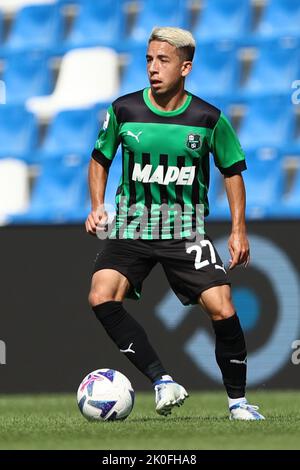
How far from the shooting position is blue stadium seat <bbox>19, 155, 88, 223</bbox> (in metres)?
12.5

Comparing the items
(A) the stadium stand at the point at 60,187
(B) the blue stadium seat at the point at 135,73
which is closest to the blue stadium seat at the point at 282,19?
(B) the blue stadium seat at the point at 135,73

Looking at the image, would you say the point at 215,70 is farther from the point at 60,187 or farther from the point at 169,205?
the point at 169,205

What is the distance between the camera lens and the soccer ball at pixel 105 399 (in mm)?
6191

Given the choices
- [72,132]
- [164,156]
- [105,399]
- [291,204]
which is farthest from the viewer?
[72,132]

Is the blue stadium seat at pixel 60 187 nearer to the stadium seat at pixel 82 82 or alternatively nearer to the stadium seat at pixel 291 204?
the stadium seat at pixel 82 82

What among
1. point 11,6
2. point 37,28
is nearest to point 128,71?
point 37,28

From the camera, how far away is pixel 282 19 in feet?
42.7

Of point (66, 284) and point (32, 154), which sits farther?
point (32, 154)

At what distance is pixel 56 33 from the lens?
46.4 feet

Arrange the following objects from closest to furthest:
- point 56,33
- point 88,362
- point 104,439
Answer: point 104,439 → point 88,362 → point 56,33

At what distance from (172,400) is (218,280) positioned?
674 millimetres

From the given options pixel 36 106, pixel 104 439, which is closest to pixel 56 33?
pixel 36 106

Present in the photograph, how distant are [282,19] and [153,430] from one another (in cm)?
831

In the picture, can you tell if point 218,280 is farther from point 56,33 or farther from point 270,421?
point 56,33
